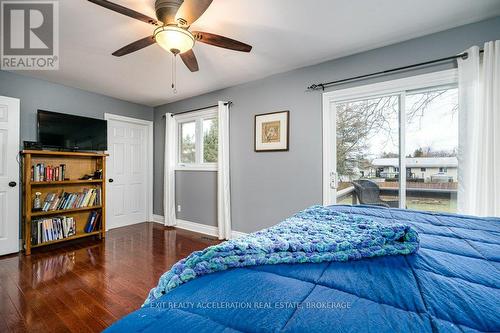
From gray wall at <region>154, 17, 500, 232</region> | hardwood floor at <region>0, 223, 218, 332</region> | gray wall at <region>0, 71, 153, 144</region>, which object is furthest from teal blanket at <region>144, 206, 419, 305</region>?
gray wall at <region>0, 71, 153, 144</region>

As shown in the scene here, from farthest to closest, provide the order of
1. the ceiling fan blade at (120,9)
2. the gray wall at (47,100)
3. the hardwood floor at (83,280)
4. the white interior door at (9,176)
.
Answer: the gray wall at (47,100), the white interior door at (9,176), the hardwood floor at (83,280), the ceiling fan blade at (120,9)

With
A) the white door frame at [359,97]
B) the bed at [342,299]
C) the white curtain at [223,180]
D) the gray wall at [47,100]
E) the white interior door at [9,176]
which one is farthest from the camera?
the white curtain at [223,180]

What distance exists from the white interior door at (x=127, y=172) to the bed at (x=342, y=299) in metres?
4.34

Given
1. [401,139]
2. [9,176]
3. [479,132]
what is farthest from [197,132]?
[479,132]

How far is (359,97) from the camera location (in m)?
2.66

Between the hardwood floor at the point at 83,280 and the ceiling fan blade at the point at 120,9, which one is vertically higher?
the ceiling fan blade at the point at 120,9

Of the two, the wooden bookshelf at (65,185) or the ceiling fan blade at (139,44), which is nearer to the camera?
the ceiling fan blade at (139,44)

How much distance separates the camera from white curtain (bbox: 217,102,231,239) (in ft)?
11.8

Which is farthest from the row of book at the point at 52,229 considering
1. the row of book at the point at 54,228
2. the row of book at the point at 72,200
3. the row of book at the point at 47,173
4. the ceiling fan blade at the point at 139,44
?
the ceiling fan blade at the point at 139,44

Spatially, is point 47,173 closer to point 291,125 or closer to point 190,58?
point 190,58

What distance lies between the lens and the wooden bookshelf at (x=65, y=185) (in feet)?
9.87

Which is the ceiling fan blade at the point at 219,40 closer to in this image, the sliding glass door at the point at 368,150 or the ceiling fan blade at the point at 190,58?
the ceiling fan blade at the point at 190,58

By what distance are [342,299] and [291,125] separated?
265cm

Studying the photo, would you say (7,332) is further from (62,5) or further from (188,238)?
(62,5)
